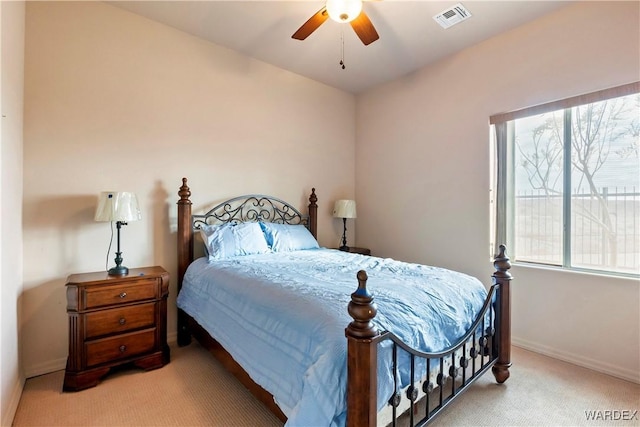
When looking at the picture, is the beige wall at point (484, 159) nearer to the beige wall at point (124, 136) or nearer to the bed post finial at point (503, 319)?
the bed post finial at point (503, 319)

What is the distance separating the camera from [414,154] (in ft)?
12.3

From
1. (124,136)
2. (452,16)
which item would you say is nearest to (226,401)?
(124,136)

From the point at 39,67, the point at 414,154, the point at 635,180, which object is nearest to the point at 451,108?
the point at 414,154

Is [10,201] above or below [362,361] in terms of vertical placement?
above

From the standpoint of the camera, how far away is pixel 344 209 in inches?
158

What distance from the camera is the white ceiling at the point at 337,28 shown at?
258 cm

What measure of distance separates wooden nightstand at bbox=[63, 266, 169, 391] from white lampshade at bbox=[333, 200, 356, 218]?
223 centimetres

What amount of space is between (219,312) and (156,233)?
4.09 feet

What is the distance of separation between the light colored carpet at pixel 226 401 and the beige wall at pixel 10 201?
216 millimetres

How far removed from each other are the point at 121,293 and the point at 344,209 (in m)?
2.59

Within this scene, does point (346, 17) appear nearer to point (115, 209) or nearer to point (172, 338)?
point (115, 209)

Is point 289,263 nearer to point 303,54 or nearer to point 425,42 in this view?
point 303,54

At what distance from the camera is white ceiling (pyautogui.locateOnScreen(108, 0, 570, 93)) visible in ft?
8.46

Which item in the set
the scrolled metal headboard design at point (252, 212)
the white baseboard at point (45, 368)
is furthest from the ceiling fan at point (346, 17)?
the white baseboard at point (45, 368)
